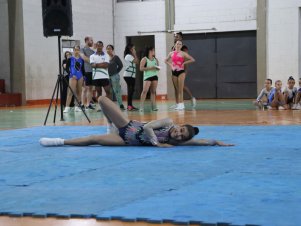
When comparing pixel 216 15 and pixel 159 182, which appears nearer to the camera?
→ pixel 159 182

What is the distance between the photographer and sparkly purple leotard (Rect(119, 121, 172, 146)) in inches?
237

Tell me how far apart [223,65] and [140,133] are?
14.6 m

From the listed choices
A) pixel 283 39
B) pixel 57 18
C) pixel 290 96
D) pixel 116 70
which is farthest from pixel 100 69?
pixel 283 39

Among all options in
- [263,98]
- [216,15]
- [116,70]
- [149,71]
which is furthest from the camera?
[216,15]

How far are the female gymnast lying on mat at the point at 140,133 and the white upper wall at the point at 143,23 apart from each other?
48.2ft

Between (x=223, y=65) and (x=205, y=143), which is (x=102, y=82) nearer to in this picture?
(x=205, y=143)

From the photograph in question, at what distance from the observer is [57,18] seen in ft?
32.9

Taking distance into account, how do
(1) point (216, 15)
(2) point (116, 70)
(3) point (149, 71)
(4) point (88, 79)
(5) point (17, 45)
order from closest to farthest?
1. (3) point (149, 71)
2. (2) point (116, 70)
3. (4) point (88, 79)
4. (5) point (17, 45)
5. (1) point (216, 15)

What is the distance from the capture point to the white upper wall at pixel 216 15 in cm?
1958

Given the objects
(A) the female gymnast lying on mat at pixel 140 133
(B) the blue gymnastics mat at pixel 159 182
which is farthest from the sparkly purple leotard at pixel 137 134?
(B) the blue gymnastics mat at pixel 159 182

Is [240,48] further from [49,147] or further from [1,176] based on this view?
[1,176]

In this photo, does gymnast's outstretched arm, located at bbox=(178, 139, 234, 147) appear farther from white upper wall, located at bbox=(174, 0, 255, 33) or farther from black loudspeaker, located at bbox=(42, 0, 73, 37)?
white upper wall, located at bbox=(174, 0, 255, 33)

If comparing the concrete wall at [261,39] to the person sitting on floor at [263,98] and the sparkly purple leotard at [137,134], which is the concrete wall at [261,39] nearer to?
the person sitting on floor at [263,98]

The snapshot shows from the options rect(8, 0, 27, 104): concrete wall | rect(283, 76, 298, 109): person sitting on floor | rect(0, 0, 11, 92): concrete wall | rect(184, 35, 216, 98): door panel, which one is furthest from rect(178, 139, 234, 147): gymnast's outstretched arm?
rect(184, 35, 216, 98): door panel
